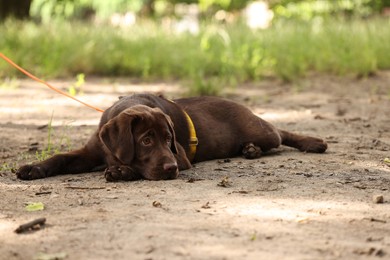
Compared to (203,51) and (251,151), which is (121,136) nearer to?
(251,151)

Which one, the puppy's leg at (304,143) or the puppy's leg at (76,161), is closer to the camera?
the puppy's leg at (76,161)

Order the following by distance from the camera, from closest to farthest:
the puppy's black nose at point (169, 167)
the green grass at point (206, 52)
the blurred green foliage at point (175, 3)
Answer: the puppy's black nose at point (169, 167) → the green grass at point (206, 52) → the blurred green foliage at point (175, 3)

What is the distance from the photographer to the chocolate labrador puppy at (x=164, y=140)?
5160 mm

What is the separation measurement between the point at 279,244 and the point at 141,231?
2.33ft

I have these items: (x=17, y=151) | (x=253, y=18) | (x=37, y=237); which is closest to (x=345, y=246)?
(x=37, y=237)

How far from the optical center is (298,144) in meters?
6.50

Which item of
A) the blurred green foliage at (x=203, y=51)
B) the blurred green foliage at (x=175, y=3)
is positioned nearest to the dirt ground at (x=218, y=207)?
the blurred green foliage at (x=203, y=51)

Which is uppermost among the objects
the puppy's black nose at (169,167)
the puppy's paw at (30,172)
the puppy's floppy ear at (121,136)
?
the puppy's floppy ear at (121,136)

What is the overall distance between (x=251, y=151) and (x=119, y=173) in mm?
1344

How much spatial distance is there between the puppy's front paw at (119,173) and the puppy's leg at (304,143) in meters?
1.79

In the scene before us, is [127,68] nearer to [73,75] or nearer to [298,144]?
[73,75]

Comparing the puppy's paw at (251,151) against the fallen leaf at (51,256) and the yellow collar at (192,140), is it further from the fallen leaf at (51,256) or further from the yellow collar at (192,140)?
the fallen leaf at (51,256)

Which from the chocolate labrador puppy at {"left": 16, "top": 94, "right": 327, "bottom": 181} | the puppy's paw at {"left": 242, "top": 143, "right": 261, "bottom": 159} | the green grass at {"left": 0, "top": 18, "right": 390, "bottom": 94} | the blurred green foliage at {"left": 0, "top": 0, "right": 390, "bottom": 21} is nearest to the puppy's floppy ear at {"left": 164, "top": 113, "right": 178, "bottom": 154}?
the chocolate labrador puppy at {"left": 16, "top": 94, "right": 327, "bottom": 181}

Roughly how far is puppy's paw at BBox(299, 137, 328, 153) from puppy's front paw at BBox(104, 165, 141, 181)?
5.95ft
